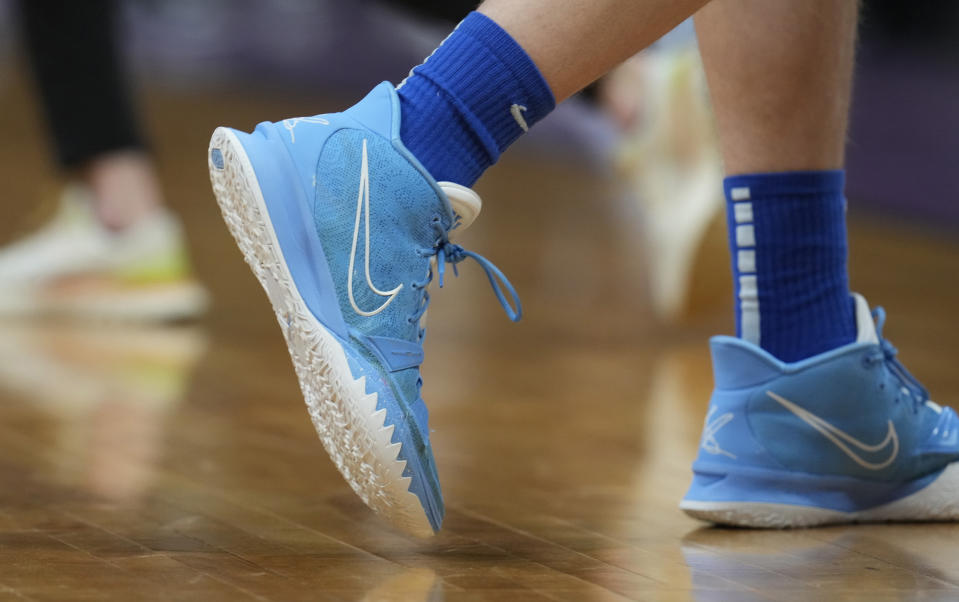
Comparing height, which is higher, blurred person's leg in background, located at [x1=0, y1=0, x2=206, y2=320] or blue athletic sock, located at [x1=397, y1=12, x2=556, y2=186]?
blurred person's leg in background, located at [x1=0, y1=0, x2=206, y2=320]

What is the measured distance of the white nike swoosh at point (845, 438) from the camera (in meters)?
0.86

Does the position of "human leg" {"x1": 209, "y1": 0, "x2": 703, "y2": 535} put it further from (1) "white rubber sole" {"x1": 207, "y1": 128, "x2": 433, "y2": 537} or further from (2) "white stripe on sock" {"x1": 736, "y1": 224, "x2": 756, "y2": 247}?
(2) "white stripe on sock" {"x1": 736, "y1": 224, "x2": 756, "y2": 247}

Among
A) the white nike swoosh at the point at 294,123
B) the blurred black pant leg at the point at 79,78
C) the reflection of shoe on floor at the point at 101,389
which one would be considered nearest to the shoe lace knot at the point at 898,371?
the white nike swoosh at the point at 294,123

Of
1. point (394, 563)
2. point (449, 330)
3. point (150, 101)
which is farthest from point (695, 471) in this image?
point (150, 101)

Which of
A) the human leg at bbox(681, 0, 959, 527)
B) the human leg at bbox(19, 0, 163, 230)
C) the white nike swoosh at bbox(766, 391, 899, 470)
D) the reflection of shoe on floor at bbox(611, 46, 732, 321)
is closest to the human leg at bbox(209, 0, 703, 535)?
the human leg at bbox(681, 0, 959, 527)

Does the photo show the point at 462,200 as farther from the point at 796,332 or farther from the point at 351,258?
the point at 796,332

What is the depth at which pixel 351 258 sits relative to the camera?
76cm

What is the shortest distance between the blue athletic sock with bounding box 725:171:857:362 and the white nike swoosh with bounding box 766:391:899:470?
38 millimetres

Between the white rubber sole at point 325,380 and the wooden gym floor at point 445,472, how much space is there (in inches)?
1.4

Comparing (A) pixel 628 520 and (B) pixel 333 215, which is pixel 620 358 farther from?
(B) pixel 333 215

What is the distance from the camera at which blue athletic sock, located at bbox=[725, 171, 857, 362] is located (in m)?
0.86

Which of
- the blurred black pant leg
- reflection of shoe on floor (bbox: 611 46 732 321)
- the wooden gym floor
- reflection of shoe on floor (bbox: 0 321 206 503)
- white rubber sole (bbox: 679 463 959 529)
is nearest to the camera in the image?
the wooden gym floor

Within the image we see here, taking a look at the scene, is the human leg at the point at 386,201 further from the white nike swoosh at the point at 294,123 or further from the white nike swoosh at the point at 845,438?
the white nike swoosh at the point at 845,438

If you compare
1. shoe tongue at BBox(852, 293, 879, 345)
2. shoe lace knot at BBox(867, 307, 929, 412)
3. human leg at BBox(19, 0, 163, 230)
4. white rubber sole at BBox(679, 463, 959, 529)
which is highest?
human leg at BBox(19, 0, 163, 230)
